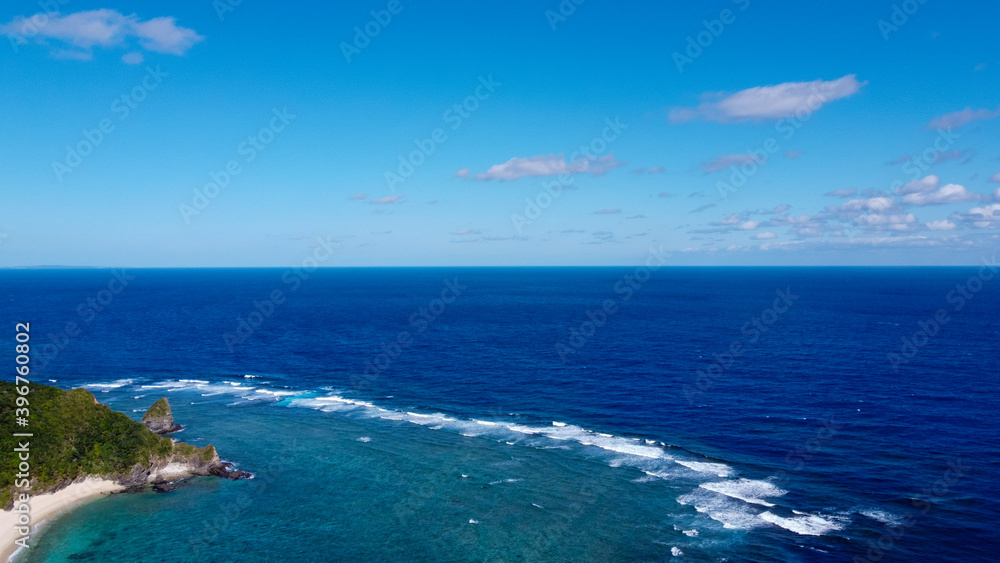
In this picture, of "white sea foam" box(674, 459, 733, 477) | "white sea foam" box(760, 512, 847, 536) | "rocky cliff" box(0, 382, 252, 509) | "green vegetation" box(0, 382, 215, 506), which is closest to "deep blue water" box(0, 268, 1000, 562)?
"white sea foam" box(760, 512, 847, 536)

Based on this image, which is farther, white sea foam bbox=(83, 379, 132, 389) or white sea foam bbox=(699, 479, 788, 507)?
white sea foam bbox=(83, 379, 132, 389)

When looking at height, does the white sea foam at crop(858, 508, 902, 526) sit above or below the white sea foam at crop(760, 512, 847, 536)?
above

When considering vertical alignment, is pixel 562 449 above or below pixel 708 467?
above

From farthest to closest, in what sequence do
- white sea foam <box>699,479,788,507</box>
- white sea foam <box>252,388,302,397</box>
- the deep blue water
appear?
white sea foam <box>252,388,302,397</box>
white sea foam <box>699,479,788,507</box>
the deep blue water

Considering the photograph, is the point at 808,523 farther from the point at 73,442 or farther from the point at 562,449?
the point at 73,442

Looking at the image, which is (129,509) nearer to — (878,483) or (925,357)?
(878,483)

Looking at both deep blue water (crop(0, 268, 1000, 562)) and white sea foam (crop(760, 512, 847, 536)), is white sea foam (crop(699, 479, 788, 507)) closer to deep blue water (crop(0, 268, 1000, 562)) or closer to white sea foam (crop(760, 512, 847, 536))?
deep blue water (crop(0, 268, 1000, 562))

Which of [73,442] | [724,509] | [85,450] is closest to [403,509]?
[724,509]
